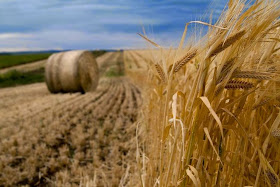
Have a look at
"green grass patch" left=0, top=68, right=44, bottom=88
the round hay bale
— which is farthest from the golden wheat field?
"green grass patch" left=0, top=68, right=44, bottom=88

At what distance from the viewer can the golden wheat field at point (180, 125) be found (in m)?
1.21

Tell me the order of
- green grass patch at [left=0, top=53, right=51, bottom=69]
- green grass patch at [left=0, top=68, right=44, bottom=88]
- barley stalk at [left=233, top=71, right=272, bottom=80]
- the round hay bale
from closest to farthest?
1. barley stalk at [left=233, top=71, right=272, bottom=80]
2. the round hay bale
3. green grass patch at [left=0, top=68, right=44, bottom=88]
4. green grass patch at [left=0, top=53, right=51, bottom=69]

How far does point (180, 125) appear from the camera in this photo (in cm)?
128

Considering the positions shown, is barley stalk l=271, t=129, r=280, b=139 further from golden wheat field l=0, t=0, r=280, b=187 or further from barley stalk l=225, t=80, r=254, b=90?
barley stalk l=225, t=80, r=254, b=90

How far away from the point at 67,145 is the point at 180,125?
11.3 ft

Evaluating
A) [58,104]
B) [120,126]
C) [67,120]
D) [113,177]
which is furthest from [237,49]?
[58,104]

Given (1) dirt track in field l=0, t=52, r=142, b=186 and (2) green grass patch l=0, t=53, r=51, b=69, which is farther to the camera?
(2) green grass patch l=0, t=53, r=51, b=69

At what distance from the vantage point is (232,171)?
1.55 m

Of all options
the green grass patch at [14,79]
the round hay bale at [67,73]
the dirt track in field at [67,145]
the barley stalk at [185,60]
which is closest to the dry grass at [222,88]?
the barley stalk at [185,60]

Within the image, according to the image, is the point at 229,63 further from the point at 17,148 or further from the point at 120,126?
the point at 120,126

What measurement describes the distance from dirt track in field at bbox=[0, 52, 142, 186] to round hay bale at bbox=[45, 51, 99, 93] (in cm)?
207

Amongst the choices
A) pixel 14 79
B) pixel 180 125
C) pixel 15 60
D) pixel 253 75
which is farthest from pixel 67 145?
pixel 15 60

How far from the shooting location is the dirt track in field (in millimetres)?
3449


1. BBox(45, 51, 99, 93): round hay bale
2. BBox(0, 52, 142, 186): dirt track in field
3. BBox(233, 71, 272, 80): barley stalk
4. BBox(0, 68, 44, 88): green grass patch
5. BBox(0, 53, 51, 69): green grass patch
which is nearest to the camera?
BBox(233, 71, 272, 80): barley stalk
